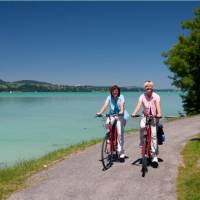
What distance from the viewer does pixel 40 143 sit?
87.5ft

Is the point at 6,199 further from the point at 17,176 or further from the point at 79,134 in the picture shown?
the point at 79,134

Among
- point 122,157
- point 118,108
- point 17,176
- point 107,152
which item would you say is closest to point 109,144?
point 107,152

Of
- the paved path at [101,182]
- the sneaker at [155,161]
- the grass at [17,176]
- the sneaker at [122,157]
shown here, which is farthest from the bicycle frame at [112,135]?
the grass at [17,176]

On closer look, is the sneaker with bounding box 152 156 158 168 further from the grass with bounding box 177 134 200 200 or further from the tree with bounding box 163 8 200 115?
the tree with bounding box 163 8 200 115

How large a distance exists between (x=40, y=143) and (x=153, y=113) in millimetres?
17411

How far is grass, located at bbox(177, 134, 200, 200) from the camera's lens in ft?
26.2

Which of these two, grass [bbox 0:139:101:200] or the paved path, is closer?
the paved path

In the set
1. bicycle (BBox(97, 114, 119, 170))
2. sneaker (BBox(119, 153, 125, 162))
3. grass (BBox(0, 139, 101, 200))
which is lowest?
grass (BBox(0, 139, 101, 200))

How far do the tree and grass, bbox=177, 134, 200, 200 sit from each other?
26.9 m

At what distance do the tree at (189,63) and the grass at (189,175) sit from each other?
88.2 feet

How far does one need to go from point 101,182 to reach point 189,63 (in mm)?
32378

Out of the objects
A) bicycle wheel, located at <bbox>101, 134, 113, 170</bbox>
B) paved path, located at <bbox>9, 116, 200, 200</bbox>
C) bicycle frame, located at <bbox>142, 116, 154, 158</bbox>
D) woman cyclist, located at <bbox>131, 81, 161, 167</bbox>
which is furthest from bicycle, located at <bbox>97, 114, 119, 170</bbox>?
bicycle frame, located at <bbox>142, 116, 154, 158</bbox>

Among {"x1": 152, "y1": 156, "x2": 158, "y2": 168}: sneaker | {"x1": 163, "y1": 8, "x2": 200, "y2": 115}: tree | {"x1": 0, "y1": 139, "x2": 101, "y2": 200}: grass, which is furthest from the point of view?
{"x1": 163, "y1": 8, "x2": 200, "y2": 115}: tree

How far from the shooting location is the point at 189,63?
131 ft
